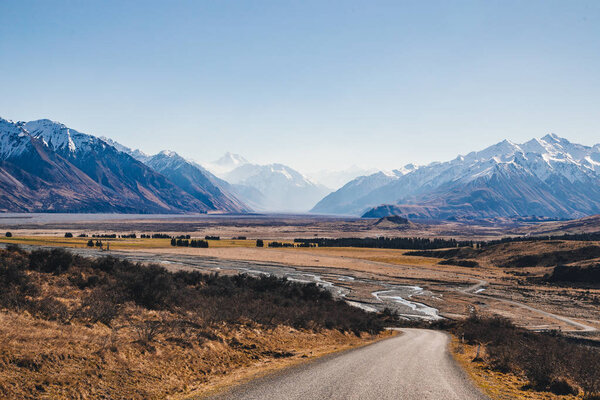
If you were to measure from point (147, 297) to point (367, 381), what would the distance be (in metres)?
15.3

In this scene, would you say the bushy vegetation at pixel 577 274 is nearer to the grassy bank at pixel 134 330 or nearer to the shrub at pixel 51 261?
the grassy bank at pixel 134 330

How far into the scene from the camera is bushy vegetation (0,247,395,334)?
62.3ft

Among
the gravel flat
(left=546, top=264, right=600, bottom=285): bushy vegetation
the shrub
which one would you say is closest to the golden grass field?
the gravel flat

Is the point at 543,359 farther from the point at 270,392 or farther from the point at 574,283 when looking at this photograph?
the point at 574,283

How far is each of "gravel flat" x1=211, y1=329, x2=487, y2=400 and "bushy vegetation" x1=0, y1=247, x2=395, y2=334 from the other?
7127 millimetres

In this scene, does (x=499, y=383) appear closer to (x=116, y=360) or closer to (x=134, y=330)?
(x=116, y=360)

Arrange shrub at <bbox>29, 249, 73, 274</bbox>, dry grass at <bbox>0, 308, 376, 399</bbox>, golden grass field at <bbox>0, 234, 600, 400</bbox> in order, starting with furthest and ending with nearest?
shrub at <bbox>29, 249, 73, 274</bbox>
golden grass field at <bbox>0, 234, 600, 400</bbox>
dry grass at <bbox>0, 308, 376, 399</bbox>

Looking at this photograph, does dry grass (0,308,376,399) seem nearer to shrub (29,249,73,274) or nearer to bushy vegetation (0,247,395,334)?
bushy vegetation (0,247,395,334)

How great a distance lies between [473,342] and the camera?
31406mm

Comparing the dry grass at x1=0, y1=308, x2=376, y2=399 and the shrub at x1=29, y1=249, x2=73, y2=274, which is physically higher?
the shrub at x1=29, y1=249, x2=73, y2=274

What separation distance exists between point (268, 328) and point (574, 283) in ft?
244

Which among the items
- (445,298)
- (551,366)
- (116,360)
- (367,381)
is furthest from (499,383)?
(445,298)

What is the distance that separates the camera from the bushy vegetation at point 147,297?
62.3 feet

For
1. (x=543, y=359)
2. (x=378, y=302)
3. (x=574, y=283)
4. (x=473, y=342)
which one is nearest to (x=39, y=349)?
(x=543, y=359)
